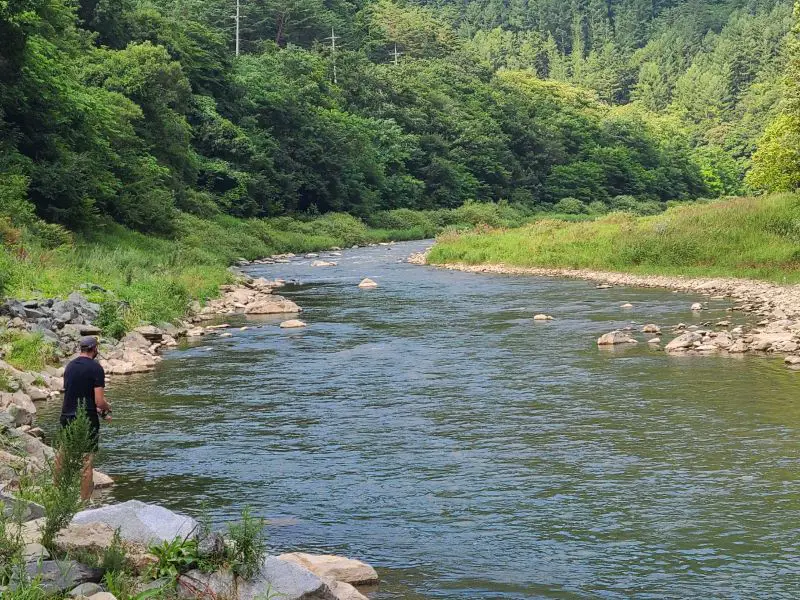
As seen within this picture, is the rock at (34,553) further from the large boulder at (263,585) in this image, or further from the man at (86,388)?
the man at (86,388)

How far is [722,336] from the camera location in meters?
26.1

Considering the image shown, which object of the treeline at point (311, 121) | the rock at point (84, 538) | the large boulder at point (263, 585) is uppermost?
the treeline at point (311, 121)

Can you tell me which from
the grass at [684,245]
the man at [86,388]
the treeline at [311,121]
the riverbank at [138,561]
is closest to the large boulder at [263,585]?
the riverbank at [138,561]

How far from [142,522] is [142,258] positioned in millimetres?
31854

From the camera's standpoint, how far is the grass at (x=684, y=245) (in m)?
42.0

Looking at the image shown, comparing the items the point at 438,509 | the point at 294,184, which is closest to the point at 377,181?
the point at 294,184

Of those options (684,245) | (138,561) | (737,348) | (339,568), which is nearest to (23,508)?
(138,561)

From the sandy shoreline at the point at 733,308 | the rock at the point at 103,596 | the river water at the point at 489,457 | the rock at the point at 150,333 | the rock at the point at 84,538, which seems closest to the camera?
the rock at the point at 103,596

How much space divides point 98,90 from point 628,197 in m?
80.7

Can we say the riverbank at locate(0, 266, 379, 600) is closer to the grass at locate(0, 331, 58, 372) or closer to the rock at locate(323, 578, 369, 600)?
the rock at locate(323, 578, 369, 600)

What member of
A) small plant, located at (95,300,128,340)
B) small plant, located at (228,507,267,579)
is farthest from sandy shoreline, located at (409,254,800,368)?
small plant, located at (228,507,267,579)

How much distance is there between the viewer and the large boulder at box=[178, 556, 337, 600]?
8914 millimetres

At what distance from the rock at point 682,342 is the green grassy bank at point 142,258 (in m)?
14.3

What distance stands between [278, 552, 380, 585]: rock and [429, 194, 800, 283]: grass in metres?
31.1
